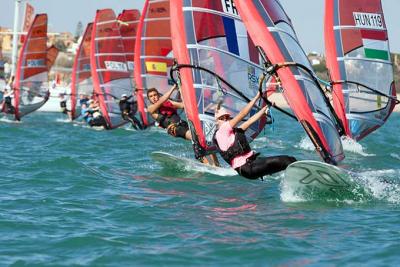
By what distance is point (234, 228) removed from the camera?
21.9ft

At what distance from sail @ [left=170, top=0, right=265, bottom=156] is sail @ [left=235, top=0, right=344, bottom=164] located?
1721mm

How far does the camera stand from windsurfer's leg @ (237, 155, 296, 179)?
8414 mm

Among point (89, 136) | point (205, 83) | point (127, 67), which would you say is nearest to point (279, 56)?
point (205, 83)

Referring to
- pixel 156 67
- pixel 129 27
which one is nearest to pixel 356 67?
pixel 156 67

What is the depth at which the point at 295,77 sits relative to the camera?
8992mm

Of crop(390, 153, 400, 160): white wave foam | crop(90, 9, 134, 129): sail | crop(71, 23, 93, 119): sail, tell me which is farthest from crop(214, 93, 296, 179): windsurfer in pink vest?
crop(71, 23, 93, 119): sail

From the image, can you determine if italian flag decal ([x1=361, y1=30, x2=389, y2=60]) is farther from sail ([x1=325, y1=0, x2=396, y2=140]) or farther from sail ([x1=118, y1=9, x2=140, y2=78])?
sail ([x1=118, y1=9, x2=140, y2=78])

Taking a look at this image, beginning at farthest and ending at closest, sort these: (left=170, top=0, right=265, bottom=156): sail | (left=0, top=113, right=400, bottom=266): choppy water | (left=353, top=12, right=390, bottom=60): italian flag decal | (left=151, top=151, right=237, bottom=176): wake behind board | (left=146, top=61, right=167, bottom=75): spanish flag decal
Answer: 1. (left=146, top=61, right=167, bottom=75): spanish flag decal
2. (left=353, top=12, right=390, bottom=60): italian flag decal
3. (left=170, top=0, right=265, bottom=156): sail
4. (left=151, top=151, right=237, bottom=176): wake behind board
5. (left=0, top=113, right=400, bottom=266): choppy water

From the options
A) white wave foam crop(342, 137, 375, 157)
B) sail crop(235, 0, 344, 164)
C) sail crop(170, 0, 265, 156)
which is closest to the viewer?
sail crop(235, 0, 344, 164)

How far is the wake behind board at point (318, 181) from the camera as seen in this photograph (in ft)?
25.9

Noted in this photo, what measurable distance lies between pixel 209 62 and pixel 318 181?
381 cm

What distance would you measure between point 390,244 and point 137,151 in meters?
8.64

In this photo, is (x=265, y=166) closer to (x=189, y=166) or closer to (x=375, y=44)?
Answer: (x=189, y=166)

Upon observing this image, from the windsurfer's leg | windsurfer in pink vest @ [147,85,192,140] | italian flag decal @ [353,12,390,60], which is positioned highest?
italian flag decal @ [353,12,390,60]
